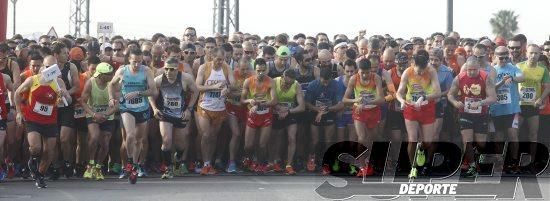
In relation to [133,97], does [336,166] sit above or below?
below

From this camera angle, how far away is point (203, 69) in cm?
1582

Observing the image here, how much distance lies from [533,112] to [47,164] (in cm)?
731

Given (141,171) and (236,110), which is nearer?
(141,171)

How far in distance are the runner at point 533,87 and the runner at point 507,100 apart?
0.19m

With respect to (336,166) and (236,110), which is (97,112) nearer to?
(236,110)

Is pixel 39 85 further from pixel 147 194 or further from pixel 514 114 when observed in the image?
pixel 514 114

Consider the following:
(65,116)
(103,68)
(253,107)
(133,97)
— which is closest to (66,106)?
(65,116)

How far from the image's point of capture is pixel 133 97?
1476 centimetres

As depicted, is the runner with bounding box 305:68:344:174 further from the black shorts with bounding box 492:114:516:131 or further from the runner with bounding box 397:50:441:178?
the black shorts with bounding box 492:114:516:131

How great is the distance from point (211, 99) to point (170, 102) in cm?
87

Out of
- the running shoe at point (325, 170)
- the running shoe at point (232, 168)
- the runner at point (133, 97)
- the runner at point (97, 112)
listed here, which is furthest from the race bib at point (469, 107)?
the runner at point (97, 112)

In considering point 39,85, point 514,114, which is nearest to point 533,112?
point 514,114

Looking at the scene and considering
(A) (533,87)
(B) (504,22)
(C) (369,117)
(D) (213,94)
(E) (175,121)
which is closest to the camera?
(E) (175,121)

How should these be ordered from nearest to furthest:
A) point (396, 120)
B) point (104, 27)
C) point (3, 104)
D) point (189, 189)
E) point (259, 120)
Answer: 1. point (189, 189)
2. point (3, 104)
3. point (259, 120)
4. point (396, 120)
5. point (104, 27)
